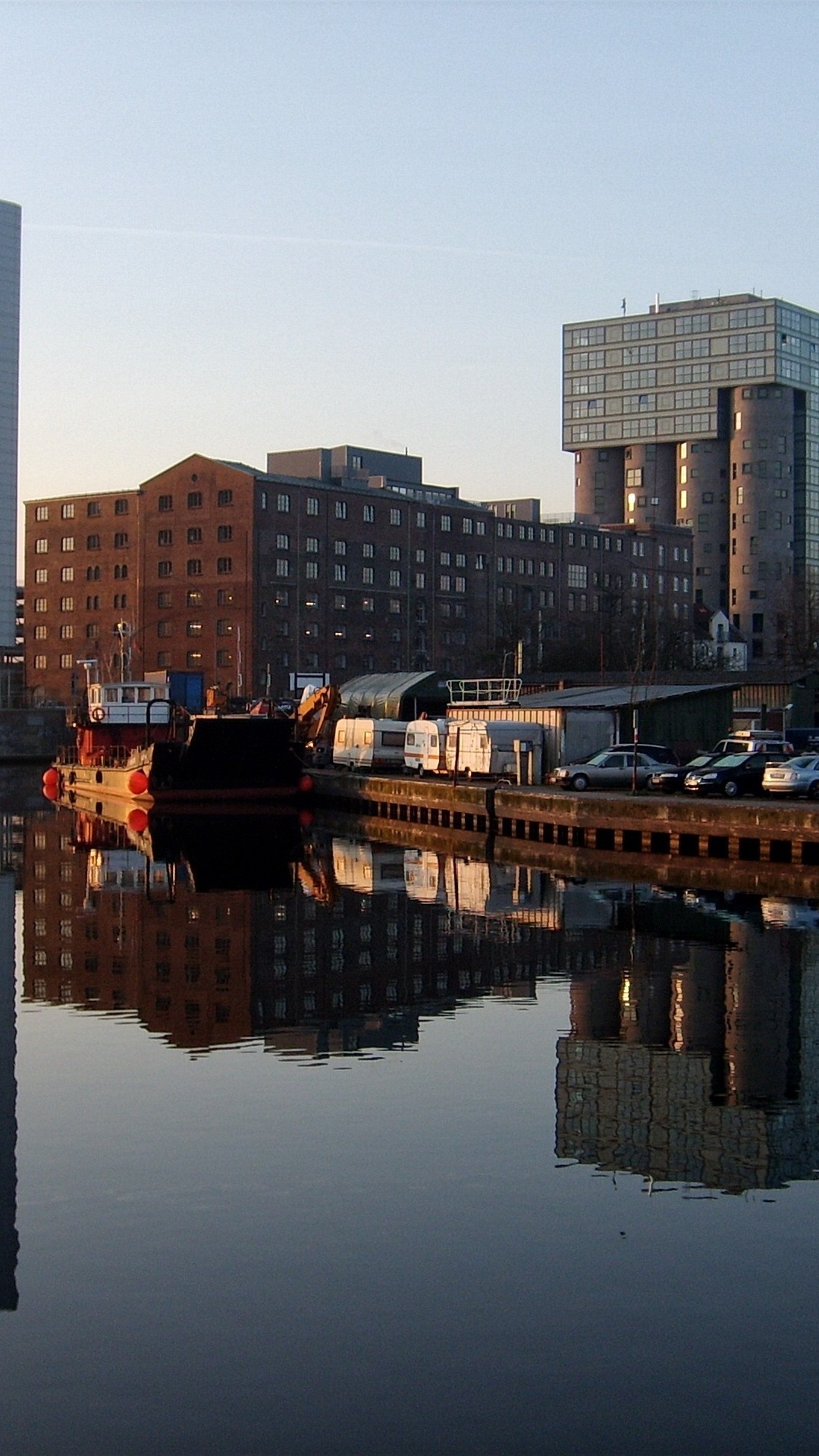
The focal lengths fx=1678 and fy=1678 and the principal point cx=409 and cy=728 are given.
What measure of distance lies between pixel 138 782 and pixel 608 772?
2314 cm

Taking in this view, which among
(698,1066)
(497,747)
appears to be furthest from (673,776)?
(698,1066)

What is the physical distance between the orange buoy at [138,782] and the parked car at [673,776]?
2398 cm

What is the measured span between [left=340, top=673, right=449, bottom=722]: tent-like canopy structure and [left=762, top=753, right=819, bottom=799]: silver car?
122ft

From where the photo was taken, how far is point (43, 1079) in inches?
854

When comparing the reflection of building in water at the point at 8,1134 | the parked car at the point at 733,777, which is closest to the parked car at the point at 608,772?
the parked car at the point at 733,777

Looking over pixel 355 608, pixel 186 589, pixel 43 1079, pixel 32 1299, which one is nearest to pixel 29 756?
pixel 186 589

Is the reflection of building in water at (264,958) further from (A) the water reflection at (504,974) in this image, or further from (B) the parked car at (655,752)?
(B) the parked car at (655,752)

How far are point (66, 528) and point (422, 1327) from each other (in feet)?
470

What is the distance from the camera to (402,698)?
9206 cm

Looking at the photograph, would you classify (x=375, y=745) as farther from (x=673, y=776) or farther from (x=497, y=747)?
(x=673, y=776)

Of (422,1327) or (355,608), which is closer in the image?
(422,1327)

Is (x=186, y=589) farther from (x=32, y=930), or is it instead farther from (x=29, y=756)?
(x=32, y=930)

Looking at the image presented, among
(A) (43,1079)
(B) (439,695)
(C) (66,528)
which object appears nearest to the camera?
(A) (43,1079)

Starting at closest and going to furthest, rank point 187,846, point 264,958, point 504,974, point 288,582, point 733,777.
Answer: point 504,974
point 264,958
point 733,777
point 187,846
point 288,582
